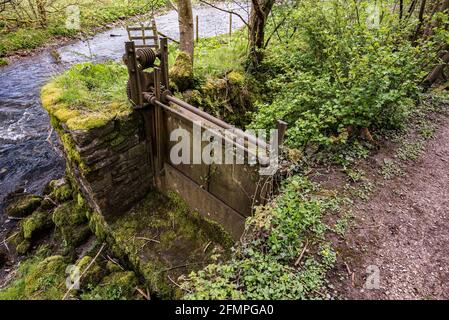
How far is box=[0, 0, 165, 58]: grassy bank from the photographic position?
11578 mm

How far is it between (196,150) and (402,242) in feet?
9.15

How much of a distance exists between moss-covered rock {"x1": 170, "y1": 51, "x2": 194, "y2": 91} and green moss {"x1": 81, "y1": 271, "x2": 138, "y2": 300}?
10.5 ft

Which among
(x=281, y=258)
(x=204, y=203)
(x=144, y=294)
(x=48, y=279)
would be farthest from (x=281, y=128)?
(x=48, y=279)

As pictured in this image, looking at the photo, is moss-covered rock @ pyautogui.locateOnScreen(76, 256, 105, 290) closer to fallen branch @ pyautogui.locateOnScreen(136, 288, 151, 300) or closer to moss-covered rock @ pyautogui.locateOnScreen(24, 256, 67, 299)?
moss-covered rock @ pyautogui.locateOnScreen(24, 256, 67, 299)

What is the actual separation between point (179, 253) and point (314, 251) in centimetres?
222

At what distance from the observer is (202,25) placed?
15.9 metres

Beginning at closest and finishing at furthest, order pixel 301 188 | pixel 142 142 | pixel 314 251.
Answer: pixel 314 251 < pixel 301 188 < pixel 142 142

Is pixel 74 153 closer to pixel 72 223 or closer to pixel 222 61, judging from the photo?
pixel 72 223

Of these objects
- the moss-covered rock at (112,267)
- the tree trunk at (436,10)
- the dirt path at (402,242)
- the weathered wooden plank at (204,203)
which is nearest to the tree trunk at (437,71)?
the tree trunk at (436,10)

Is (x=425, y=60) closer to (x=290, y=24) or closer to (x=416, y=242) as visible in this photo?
(x=290, y=24)

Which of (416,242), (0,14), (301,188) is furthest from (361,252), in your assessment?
(0,14)

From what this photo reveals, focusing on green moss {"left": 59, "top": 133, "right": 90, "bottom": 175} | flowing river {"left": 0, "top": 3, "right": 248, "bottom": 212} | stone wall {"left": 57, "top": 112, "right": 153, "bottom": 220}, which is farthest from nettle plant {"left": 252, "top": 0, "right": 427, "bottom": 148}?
green moss {"left": 59, "top": 133, "right": 90, "bottom": 175}

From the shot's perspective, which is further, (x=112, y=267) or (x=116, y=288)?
(x=112, y=267)

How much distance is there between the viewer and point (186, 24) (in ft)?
17.8
